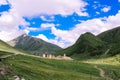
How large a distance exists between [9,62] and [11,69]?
18.0 m

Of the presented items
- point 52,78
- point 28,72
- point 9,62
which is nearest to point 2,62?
point 9,62

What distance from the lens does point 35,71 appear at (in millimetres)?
193875

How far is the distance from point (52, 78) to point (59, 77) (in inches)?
317

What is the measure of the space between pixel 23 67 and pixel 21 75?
17882 mm

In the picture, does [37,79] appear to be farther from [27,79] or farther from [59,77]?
[59,77]

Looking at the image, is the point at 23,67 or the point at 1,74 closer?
the point at 1,74

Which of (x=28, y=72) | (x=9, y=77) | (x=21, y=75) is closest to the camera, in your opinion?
(x=9, y=77)

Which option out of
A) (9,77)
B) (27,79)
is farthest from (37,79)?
(9,77)

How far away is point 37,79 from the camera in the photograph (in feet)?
588

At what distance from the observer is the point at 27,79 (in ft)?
560

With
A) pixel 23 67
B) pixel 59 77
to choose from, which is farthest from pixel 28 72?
pixel 59 77

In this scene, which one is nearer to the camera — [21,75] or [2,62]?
[21,75]

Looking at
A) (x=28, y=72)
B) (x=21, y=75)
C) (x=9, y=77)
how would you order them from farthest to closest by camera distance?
(x=28, y=72)
(x=21, y=75)
(x=9, y=77)

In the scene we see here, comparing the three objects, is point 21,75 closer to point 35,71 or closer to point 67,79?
point 35,71
